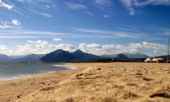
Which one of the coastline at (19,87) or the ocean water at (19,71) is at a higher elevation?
the ocean water at (19,71)

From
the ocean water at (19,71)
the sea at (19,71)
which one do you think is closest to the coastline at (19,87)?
the sea at (19,71)

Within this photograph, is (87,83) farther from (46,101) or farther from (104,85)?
(46,101)

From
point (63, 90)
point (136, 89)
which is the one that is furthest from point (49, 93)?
point (136, 89)

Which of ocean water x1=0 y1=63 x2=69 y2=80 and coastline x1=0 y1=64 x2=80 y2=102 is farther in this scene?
ocean water x1=0 y1=63 x2=69 y2=80

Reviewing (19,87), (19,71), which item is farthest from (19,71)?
(19,87)

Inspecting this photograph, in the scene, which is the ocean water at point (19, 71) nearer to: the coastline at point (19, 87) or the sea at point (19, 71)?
the sea at point (19, 71)

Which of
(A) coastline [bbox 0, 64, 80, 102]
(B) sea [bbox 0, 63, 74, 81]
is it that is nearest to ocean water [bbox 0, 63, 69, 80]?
(B) sea [bbox 0, 63, 74, 81]

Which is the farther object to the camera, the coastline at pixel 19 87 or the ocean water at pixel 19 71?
the ocean water at pixel 19 71

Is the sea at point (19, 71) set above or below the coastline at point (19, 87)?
above

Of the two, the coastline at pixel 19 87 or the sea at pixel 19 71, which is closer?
the coastline at pixel 19 87

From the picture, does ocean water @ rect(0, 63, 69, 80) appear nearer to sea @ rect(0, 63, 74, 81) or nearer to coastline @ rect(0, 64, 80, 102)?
sea @ rect(0, 63, 74, 81)

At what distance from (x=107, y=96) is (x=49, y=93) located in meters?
2.72

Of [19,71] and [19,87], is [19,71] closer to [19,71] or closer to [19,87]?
[19,71]

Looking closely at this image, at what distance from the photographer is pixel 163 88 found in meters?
11.4
